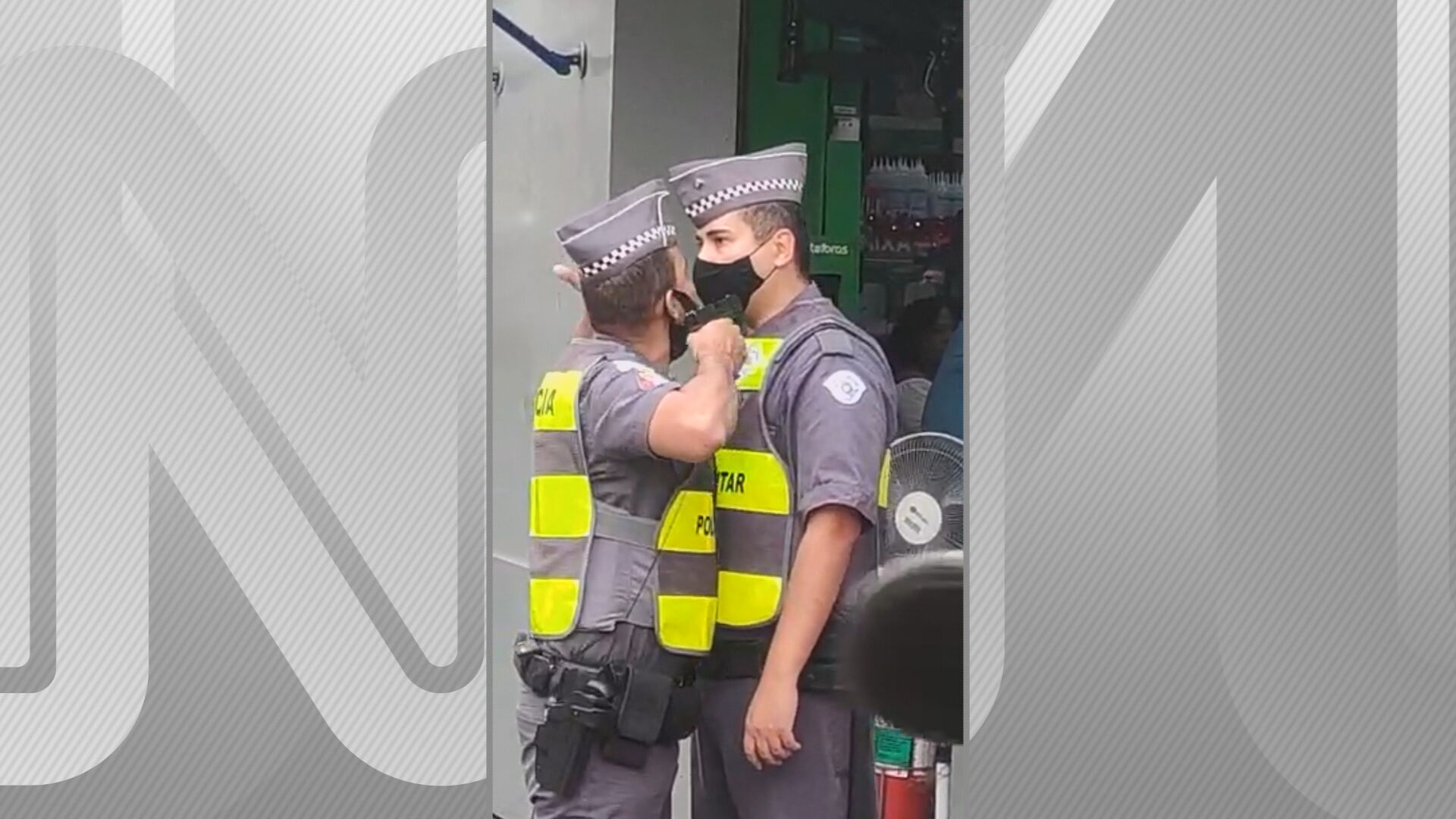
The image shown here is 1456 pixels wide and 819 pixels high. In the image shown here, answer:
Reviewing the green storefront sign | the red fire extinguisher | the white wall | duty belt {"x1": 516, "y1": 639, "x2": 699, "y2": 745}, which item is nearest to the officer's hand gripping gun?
the white wall

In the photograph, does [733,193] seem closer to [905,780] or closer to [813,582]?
[813,582]

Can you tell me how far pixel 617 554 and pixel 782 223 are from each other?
0.60 metres

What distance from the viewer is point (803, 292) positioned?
2428mm

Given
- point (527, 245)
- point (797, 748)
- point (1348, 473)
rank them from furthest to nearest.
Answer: point (527, 245), point (797, 748), point (1348, 473)

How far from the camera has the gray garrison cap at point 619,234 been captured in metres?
2.36

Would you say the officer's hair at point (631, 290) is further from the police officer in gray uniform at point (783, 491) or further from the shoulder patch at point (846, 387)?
the shoulder patch at point (846, 387)

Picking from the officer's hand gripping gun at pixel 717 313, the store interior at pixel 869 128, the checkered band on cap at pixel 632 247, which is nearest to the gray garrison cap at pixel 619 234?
the checkered band on cap at pixel 632 247

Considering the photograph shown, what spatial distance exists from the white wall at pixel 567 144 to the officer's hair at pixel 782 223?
335 mm

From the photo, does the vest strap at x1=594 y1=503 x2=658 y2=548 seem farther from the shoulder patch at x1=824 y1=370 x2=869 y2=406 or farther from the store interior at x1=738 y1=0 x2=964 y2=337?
the store interior at x1=738 y1=0 x2=964 y2=337

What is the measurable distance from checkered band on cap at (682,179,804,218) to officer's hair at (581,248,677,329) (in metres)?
0.08

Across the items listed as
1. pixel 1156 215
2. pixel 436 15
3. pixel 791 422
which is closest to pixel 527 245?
pixel 791 422

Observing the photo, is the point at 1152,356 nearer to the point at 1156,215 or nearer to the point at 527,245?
the point at 1156,215

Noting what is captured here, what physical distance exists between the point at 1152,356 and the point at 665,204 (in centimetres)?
88

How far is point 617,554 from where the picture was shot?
2.35 metres
